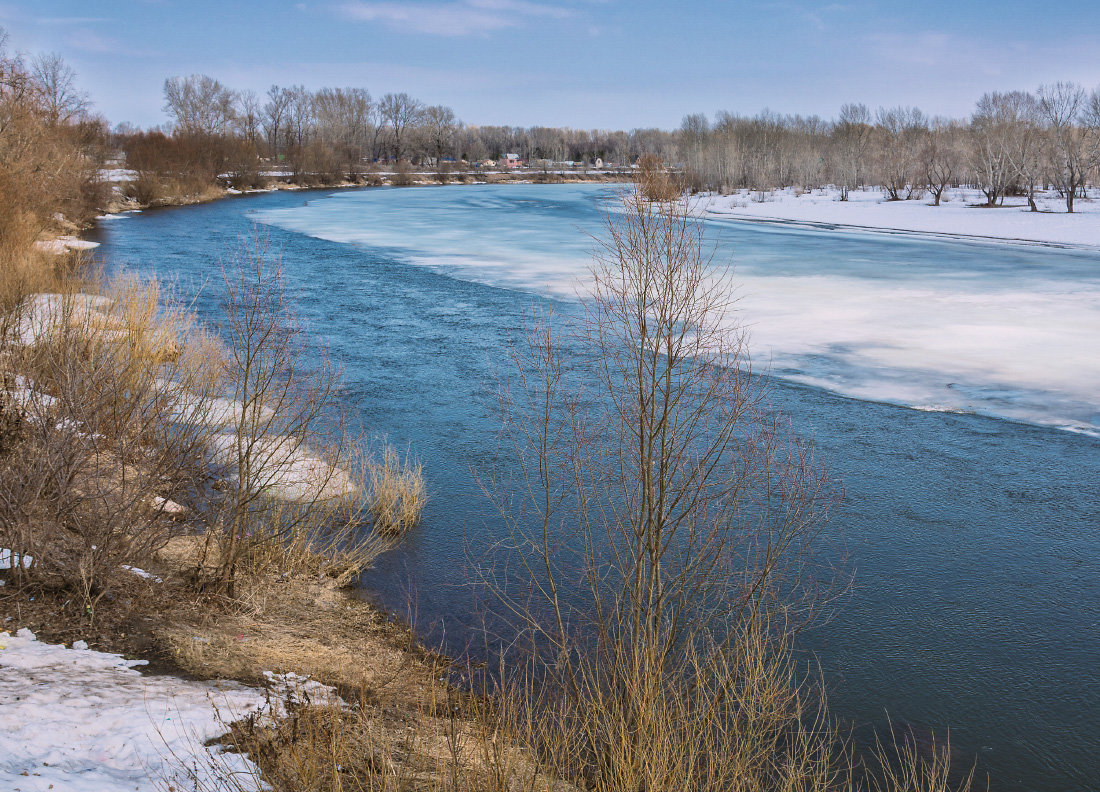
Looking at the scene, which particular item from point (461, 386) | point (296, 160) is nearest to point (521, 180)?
point (296, 160)

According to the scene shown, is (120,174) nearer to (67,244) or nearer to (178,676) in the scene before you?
(67,244)

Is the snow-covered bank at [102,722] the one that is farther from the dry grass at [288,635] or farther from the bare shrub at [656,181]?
the bare shrub at [656,181]

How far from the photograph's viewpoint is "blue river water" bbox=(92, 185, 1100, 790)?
253 inches

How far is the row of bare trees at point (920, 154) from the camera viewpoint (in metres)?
43.4

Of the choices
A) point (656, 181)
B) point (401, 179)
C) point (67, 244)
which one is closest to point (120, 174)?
point (401, 179)

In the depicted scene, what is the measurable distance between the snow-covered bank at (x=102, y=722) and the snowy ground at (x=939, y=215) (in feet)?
72.8

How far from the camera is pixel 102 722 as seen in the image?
15.2 feet

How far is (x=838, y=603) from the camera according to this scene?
7449mm

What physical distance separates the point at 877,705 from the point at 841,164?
2313 inches

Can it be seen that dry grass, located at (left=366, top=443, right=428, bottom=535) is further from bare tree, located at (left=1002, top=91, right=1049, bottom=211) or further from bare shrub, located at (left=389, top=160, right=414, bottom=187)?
bare shrub, located at (left=389, top=160, right=414, bottom=187)

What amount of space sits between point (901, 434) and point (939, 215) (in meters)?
34.8

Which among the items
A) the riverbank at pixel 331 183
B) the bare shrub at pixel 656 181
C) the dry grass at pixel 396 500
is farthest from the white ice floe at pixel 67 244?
the bare shrub at pixel 656 181

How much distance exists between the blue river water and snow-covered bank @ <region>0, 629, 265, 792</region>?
2.33 meters

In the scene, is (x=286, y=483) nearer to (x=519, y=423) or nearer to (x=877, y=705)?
(x=519, y=423)
